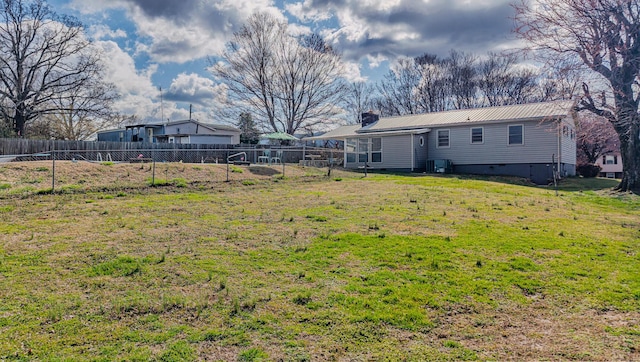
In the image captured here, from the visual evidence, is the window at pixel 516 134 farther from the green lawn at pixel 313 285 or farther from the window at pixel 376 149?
the green lawn at pixel 313 285

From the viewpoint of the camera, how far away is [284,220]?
8.29m

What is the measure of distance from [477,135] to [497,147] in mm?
1274

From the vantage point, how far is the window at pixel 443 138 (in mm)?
23578

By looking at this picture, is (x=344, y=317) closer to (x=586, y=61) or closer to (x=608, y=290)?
(x=608, y=290)

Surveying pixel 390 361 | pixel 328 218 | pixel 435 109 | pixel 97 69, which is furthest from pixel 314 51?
pixel 390 361

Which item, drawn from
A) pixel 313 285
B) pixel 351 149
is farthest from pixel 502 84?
pixel 313 285

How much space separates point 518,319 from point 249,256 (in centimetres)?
356

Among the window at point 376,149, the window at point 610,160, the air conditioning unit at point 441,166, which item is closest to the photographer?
the air conditioning unit at point 441,166

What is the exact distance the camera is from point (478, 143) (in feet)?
73.5

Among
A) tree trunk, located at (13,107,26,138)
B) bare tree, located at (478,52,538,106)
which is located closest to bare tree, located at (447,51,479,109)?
bare tree, located at (478,52,538,106)

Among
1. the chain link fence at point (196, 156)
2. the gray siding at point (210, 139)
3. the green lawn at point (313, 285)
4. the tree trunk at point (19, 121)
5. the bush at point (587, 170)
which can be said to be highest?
the tree trunk at point (19, 121)

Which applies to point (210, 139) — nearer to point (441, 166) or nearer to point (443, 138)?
point (443, 138)

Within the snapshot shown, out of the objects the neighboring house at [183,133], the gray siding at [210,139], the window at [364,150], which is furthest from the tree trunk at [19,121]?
the window at [364,150]

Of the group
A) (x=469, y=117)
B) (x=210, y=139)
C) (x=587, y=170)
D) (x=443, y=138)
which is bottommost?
(x=587, y=170)
